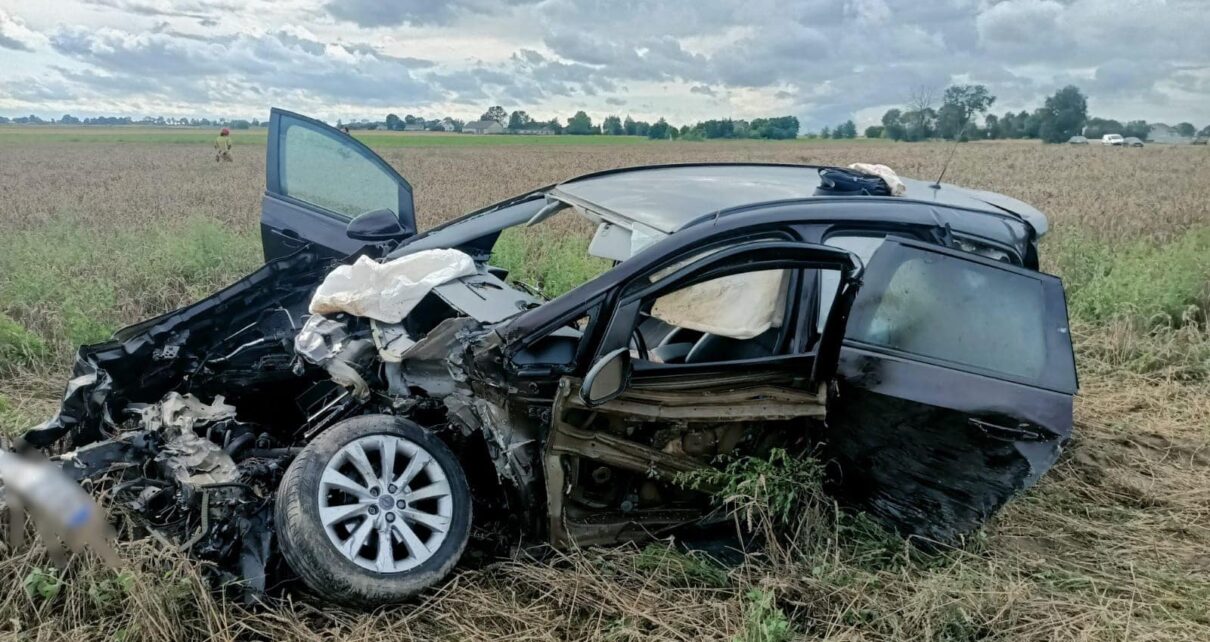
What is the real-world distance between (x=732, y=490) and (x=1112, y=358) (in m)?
4.57

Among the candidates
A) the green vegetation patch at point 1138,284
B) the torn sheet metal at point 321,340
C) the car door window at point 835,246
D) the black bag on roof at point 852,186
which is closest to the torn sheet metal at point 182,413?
the torn sheet metal at point 321,340

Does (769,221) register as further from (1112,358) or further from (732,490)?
(1112,358)

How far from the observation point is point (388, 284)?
3564mm

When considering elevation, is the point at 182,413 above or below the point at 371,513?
above

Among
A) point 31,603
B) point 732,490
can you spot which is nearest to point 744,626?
point 732,490

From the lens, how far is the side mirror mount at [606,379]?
8.76 ft

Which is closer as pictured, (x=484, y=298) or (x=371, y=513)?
(x=371, y=513)

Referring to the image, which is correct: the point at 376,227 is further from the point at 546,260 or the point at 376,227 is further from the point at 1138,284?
the point at 1138,284

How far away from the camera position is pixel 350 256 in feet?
14.4

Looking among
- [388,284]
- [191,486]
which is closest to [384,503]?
[191,486]

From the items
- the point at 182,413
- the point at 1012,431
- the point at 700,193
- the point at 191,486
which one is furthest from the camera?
the point at 700,193

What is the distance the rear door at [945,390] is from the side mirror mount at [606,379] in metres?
0.92

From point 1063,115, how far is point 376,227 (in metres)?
43.6

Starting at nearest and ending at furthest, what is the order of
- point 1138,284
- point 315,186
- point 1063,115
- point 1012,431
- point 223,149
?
point 1012,431 < point 315,186 < point 1138,284 < point 223,149 < point 1063,115
